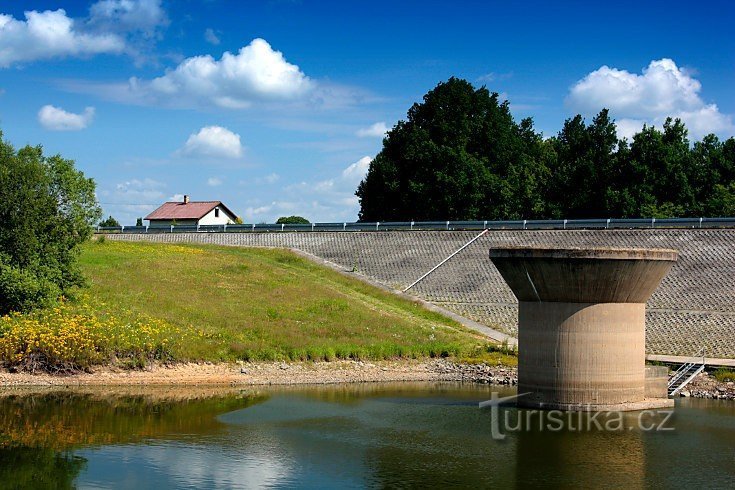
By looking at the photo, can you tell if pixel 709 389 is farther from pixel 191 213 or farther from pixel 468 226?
pixel 191 213

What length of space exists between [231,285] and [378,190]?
38.1 meters

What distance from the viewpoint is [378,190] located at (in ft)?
307

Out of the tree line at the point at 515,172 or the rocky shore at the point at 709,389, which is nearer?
the rocky shore at the point at 709,389

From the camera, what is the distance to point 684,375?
42969mm

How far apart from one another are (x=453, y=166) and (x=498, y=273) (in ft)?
82.8

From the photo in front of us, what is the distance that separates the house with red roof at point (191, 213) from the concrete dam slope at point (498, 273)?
25749 mm

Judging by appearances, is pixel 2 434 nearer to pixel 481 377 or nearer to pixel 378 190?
pixel 481 377

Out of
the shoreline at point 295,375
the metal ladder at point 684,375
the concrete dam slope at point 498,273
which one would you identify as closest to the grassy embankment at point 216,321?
the shoreline at point 295,375

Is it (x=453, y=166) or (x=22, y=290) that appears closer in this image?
(x=22, y=290)

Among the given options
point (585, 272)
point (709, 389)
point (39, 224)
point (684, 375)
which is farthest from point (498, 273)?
point (39, 224)

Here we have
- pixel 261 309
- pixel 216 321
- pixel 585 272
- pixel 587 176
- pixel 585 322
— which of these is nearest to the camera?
pixel 585 272

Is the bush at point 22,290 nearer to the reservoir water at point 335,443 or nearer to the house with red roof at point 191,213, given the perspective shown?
the reservoir water at point 335,443

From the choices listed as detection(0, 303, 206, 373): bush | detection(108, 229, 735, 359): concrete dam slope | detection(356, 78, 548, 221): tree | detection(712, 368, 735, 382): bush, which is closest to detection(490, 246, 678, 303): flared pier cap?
detection(712, 368, 735, 382): bush

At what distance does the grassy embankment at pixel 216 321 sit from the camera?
136 feet
